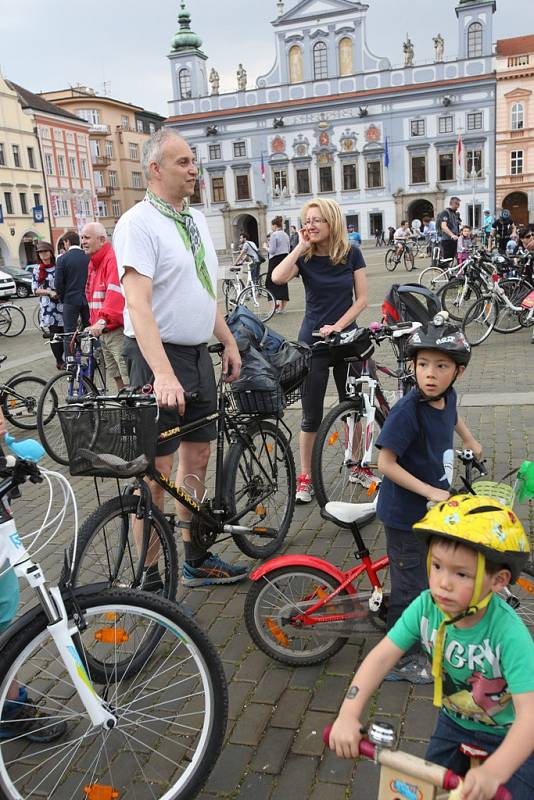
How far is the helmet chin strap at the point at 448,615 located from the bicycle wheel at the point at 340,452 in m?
2.58

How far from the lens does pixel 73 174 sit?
64625 mm

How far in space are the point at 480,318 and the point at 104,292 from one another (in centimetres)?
615

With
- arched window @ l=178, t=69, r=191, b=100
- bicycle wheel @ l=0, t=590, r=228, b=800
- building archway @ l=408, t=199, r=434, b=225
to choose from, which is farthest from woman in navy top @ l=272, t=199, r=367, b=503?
arched window @ l=178, t=69, r=191, b=100

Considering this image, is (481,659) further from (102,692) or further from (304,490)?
(304,490)

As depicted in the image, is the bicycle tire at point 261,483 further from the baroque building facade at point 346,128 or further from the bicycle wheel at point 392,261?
the baroque building facade at point 346,128

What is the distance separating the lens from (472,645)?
1.80 m

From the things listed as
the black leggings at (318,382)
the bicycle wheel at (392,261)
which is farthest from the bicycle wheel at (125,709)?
the bicycle wheel at (392,261)

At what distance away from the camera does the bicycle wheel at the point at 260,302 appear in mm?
15258

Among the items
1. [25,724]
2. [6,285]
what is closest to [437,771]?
[25,724]

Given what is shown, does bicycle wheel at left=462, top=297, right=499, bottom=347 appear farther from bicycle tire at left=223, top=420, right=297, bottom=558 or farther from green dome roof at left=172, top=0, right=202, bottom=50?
green dome roof at left=172, top=0, right=202, bottom=50

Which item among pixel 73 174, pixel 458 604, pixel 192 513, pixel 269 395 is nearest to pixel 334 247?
pixel 269 395

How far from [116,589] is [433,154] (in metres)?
64.2

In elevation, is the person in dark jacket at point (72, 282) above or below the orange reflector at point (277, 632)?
above

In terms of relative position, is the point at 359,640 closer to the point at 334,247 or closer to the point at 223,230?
the point at 334,247
